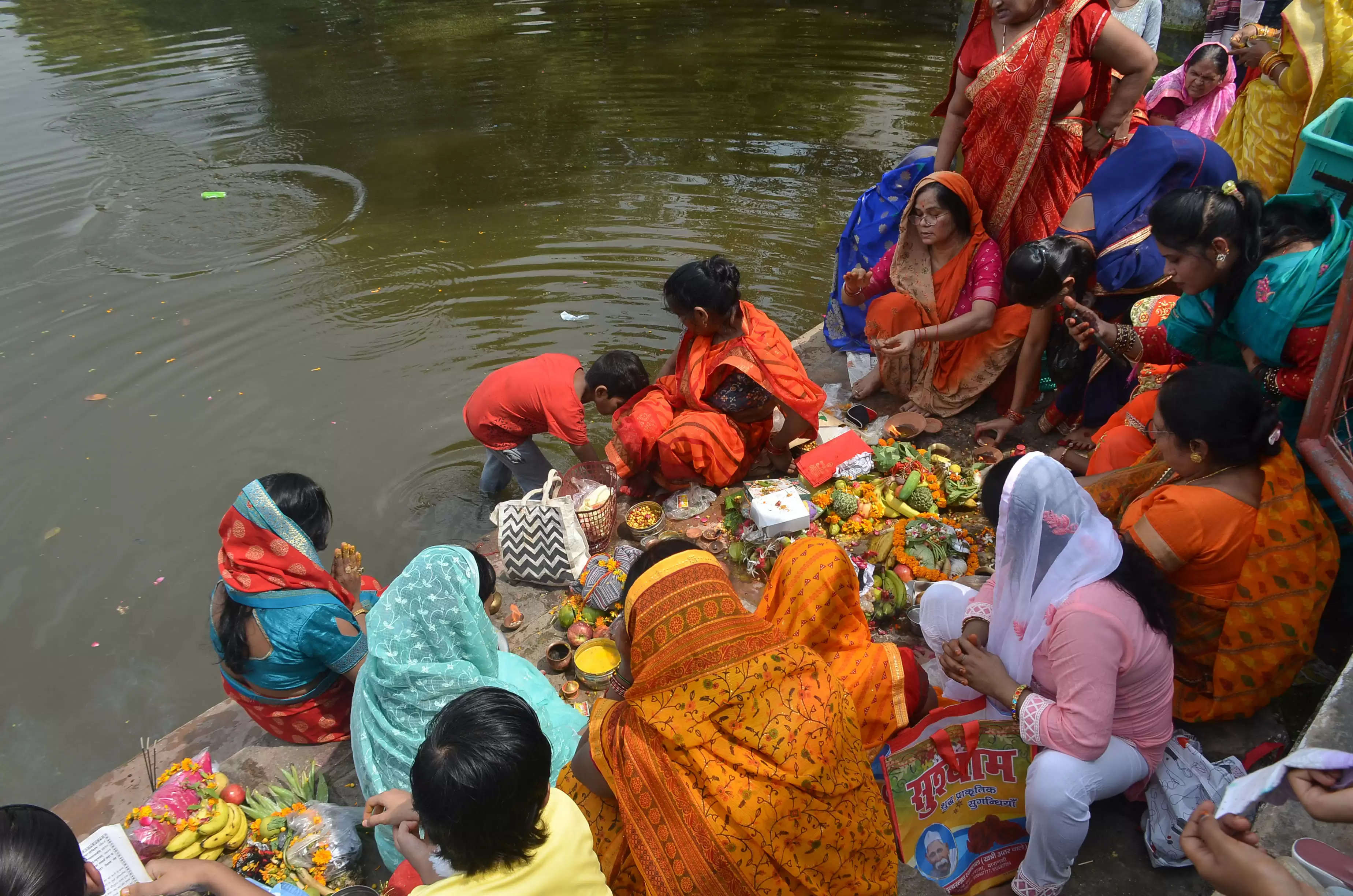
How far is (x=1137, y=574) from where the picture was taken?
8.07 ft

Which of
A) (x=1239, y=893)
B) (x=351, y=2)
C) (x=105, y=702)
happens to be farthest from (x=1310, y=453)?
(x=351, y=2)

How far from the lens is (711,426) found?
4469mm

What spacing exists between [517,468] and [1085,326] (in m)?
3.49

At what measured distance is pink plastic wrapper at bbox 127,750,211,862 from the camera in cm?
285

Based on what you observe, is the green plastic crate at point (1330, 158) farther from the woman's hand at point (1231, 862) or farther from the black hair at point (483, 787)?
the black hair at point (483, 787)

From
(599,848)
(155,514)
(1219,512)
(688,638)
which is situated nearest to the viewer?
(688,638)

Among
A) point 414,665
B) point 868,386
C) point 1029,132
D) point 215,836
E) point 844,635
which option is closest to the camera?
point 414,665

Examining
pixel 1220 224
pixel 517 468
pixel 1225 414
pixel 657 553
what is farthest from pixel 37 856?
pixel 1220 224

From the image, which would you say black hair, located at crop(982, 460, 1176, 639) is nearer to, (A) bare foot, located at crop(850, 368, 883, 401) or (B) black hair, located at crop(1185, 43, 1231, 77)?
(A) bare foot, located at crop(850, 368, 883, 401)

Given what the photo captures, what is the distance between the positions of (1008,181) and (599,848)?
13.9 feet

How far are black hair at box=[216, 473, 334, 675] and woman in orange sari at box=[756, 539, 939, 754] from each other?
6.41 feet

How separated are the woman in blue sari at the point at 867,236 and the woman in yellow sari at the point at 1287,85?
1891mm

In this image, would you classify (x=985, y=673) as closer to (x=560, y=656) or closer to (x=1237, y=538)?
(x=1237, y=538)

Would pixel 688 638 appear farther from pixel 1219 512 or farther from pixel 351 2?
pixel 351 2
